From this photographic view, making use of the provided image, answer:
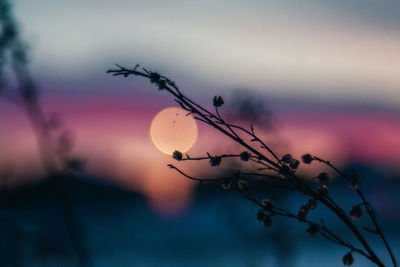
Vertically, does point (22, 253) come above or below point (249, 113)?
below

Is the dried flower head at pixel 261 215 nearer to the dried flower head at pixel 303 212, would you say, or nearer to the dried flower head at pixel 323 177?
the dried flower head at pixel 303 212

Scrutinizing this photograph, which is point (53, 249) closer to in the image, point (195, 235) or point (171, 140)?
point (171, 140)

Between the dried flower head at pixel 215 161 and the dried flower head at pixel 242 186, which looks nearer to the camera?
the dried flower head at pixel 242 186

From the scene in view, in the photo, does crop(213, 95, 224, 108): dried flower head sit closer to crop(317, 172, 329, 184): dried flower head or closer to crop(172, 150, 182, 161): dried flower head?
crop(172, 150, 182, 161): dried flower head

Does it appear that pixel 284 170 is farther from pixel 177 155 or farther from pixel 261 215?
pixel 177 155

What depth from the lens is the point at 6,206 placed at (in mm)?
5648

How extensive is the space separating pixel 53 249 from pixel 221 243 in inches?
596

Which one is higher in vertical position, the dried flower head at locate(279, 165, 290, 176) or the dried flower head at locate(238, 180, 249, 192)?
the dried flower head at locate(279, 165, 290, 176)

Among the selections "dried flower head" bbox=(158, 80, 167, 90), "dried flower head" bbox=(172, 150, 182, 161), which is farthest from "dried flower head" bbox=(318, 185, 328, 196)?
"dried flower head" bbox=(158, 80, 167, 90)

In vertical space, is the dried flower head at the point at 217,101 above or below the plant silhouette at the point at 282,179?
above

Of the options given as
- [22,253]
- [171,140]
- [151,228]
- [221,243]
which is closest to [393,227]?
[221,243]

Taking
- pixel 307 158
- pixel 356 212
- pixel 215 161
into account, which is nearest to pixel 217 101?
pixel 215 161

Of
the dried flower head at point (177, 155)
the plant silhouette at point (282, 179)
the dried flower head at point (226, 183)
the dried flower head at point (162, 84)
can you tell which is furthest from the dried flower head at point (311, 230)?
the dried flower head at point (162, 84)

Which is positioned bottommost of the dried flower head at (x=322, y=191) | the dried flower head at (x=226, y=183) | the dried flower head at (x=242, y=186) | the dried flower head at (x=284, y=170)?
the dried flower head at (x=226, y=183)
